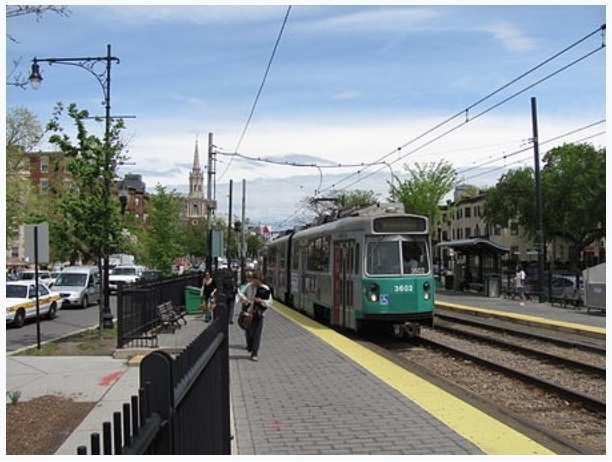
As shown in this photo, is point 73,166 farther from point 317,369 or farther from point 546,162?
point 546,162

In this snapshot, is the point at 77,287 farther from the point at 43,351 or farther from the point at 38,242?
the point at 43,351

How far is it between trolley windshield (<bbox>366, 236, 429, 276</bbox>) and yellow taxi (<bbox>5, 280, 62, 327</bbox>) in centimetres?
1044

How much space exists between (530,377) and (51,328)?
14774mm

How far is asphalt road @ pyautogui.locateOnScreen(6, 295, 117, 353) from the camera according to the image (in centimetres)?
1716

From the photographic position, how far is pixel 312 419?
25.1 feet

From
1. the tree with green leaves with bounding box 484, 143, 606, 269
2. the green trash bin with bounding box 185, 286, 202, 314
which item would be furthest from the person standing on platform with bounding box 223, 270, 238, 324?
the tree with green leaves with bounding box 484, 143, 606, 269

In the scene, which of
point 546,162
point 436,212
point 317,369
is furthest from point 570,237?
point 317,369

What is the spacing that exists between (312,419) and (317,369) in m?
3.58

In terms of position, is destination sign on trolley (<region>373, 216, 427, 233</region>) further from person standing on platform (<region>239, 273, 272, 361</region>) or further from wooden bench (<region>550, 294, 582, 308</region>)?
wooden bench (<region>550, 294, 582, 308</region>)

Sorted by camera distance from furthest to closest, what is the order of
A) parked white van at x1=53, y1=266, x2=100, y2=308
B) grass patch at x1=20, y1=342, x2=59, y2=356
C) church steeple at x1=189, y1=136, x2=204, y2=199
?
1. church steeple at x1=189, y1=136, x2=204, y2=199
2. parked white van at x1=53, y1=266, x2=100, y2=308
3. grass patch at x1=20, y1=342, x2=59, y2=356

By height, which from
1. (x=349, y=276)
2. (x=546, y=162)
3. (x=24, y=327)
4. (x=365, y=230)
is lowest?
(x=24, y=327)

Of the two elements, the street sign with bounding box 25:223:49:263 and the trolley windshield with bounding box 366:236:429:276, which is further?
the trolley windshield with bounding box 366:236:429:276

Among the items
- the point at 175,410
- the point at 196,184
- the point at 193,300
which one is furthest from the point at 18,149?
the point at 196,184

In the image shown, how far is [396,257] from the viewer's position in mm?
16531
